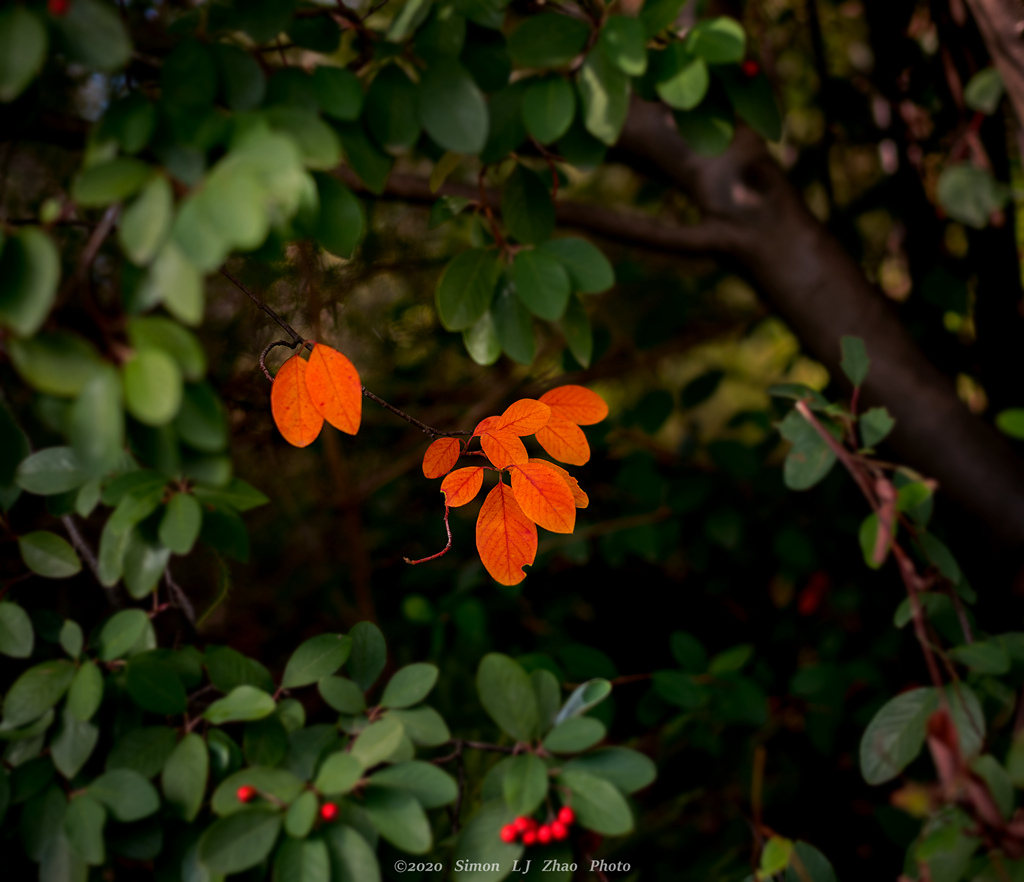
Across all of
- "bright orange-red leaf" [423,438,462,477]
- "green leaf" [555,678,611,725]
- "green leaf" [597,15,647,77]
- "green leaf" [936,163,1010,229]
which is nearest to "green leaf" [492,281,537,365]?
"bright orange-red leaf" [423,438,462,477]

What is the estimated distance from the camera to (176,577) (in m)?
1.34

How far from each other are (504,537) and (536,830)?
254mm

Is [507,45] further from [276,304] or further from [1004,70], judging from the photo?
[276,304]

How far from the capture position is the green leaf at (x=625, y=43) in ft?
1.93

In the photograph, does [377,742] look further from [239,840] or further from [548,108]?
[548,108]

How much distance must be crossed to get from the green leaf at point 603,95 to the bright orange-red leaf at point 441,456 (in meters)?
0.33

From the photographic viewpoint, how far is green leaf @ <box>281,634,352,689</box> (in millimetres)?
631

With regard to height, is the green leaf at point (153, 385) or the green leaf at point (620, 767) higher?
the green leaf at point (153, 385)

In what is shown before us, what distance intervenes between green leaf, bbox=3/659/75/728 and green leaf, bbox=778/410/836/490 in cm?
73

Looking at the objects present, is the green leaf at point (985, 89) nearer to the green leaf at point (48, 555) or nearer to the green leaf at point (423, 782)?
the green leaf at point (423, 782)

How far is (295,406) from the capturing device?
0.56 meters

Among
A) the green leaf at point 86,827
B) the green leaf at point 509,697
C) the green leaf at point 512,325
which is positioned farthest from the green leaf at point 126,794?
the green leaf at point 512,325

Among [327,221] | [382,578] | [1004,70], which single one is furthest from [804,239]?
[382,578]

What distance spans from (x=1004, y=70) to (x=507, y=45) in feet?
1.67
